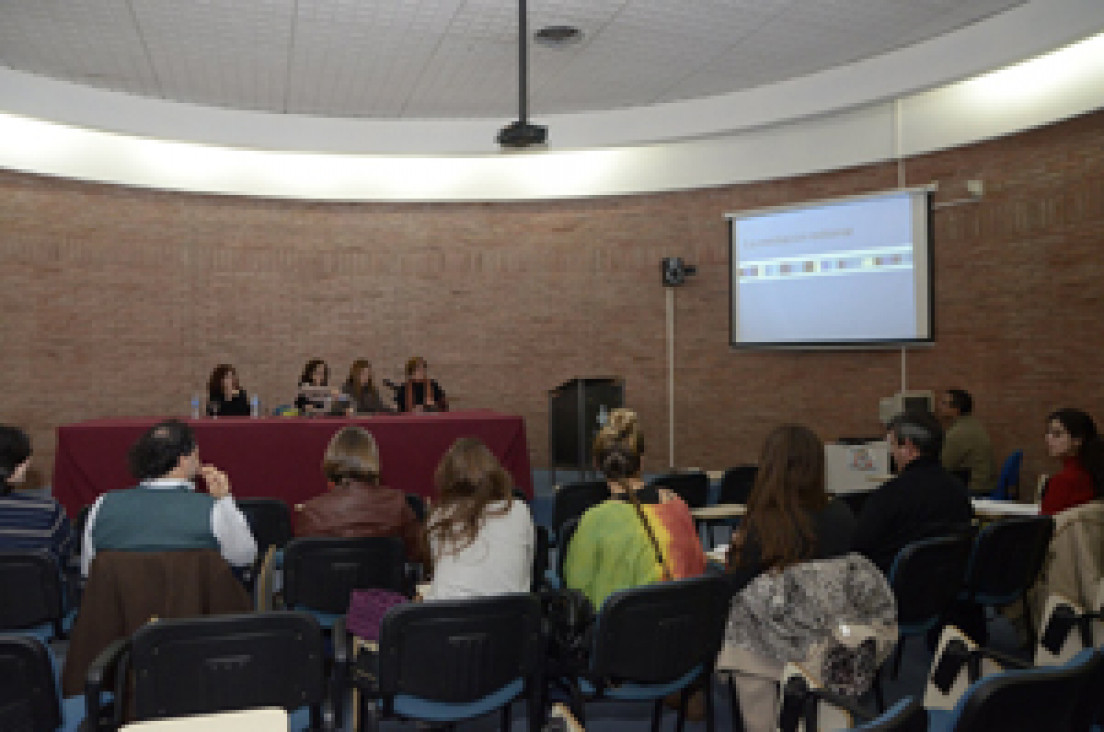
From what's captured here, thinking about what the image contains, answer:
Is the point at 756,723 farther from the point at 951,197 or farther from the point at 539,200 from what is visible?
the point at 539,200

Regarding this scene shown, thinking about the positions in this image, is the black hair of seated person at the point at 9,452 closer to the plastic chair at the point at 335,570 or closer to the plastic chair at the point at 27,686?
the plastic chair at the point at 335,570

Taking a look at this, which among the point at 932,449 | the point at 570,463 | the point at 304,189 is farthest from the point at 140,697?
the point at 304,189

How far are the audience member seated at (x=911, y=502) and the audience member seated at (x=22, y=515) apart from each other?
3428 millimetres

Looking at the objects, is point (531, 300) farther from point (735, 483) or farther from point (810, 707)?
point (810, 707)

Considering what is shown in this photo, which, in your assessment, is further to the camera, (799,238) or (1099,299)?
(799,238)

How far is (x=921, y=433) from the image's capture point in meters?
3.82

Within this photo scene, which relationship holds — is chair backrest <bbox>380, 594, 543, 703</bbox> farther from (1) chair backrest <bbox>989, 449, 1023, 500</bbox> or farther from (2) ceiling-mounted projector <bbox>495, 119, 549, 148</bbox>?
(1) chair backrest <bbox>989, 449, 1023, 500</bbox>

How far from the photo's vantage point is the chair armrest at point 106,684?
2.33m

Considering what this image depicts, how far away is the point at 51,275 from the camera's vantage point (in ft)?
28.9

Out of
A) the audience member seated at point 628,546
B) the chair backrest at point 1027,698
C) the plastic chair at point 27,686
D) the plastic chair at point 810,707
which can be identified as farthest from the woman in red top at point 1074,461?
the plastic chair at point 27,686

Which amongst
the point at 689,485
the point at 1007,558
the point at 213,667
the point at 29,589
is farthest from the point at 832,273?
the point at 213,667

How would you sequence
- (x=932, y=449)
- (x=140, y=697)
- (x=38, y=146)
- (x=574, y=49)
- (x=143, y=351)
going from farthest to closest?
(x=143, y=351) → (x=38, y=146) → (x=574, y=49) → (x=932, y=449) → (x=140, y=697)

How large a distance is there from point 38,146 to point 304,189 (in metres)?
2.69

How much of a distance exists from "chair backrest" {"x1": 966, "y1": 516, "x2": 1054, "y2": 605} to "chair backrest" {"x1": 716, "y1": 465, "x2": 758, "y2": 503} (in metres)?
1.70
